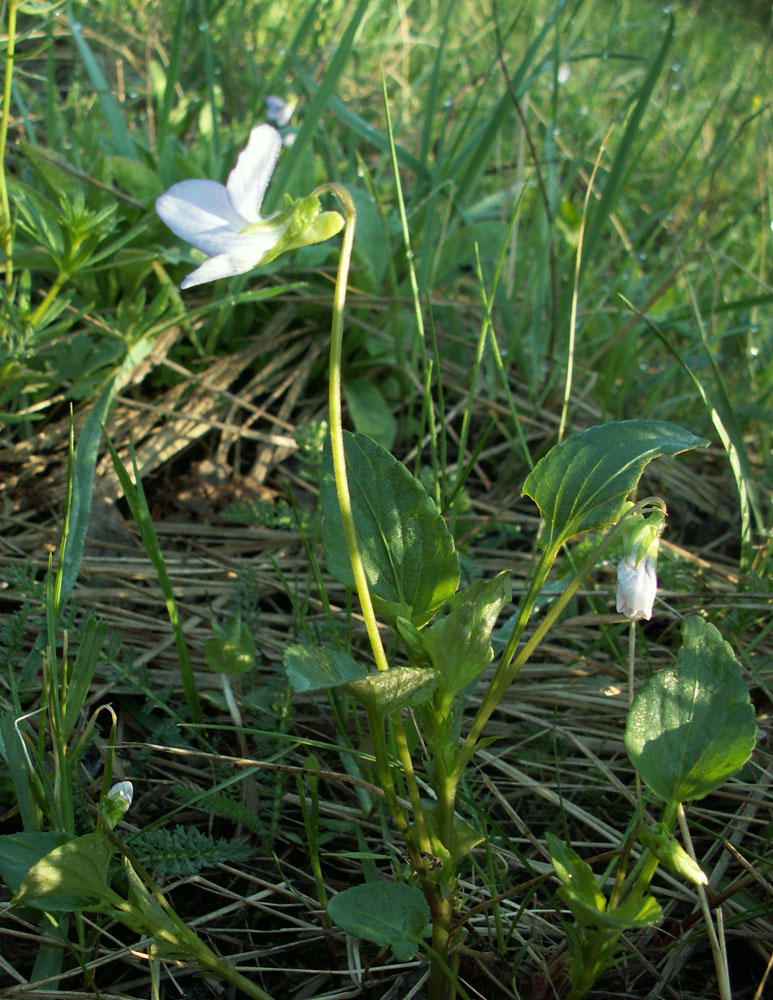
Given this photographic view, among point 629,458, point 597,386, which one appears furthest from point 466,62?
point 629,458

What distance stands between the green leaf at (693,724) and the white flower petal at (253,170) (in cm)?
64

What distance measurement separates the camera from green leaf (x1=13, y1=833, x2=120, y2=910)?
793 millimetres

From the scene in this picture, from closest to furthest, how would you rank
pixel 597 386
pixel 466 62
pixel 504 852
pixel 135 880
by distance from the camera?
pixel 135 880
pixel 504 852
pixel 597 386
pixel 466 62

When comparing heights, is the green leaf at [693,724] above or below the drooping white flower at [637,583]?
below

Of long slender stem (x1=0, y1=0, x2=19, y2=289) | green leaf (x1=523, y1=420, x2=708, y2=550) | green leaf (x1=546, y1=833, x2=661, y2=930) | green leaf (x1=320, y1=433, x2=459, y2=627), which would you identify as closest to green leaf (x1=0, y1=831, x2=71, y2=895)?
green leaf (x1=320, y1=433, x2=459, y2=627)

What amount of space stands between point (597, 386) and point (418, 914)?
157 cm

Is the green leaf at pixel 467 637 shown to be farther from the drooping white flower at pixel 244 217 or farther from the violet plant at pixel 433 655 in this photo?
the drooping white flower at pixel 244 217

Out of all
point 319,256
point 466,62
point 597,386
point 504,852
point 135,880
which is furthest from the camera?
point 466,62

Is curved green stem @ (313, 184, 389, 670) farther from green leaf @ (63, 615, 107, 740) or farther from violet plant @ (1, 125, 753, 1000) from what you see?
green leaf @ (63, 615, 107, 740)

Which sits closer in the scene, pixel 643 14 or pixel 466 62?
pixel 466 62

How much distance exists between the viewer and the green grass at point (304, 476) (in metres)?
1.07

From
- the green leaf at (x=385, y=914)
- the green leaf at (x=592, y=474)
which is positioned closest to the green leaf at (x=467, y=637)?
the green leaf at (x=592, y=474)

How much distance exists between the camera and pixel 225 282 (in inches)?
74.9

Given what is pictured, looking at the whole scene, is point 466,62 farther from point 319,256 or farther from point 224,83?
point 319,256
